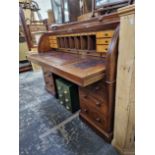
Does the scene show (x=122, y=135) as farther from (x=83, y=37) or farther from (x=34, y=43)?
(x=34, y=43)

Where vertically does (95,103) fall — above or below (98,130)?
above

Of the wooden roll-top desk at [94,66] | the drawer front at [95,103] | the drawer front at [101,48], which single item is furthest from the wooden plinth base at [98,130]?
the drawer front at [101,48]

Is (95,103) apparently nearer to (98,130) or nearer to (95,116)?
(95,116)

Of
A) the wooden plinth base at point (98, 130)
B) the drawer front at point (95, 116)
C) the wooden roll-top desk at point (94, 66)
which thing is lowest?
the wooden plinth base at point (98, 130)

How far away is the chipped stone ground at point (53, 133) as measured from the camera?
1326 millimetres

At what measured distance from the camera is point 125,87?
99 cm

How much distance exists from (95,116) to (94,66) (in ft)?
1.94

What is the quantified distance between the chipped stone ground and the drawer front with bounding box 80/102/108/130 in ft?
0.49

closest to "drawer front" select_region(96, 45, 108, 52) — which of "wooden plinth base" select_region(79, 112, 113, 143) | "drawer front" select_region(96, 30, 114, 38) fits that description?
"drawer front" select_region(96, 30, 114, 38)

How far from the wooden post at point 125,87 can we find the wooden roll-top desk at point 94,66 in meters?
0.08

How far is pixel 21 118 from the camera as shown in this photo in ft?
6.30

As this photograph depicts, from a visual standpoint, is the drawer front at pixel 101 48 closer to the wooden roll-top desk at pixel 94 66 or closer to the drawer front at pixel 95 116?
the wooden roll-top desk at pixel 94 66

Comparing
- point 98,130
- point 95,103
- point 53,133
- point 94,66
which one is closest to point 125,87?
point 94,66
